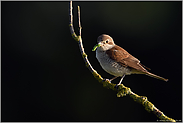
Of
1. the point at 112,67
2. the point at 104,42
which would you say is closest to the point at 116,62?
the point at 112,67

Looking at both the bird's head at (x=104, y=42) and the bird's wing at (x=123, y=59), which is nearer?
the bird's wing at (x=123, y=59)

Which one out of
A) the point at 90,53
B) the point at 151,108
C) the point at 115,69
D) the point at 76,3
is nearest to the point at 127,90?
the point at 151,108

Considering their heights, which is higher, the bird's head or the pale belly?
the bird's head

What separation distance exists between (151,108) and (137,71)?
108 cm

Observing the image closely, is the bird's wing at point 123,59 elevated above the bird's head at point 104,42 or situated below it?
below

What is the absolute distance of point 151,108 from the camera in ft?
6.18

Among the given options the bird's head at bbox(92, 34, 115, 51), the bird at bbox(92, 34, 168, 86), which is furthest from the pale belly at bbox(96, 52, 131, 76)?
the bird's head at bbox(92, 34, 115, 51)

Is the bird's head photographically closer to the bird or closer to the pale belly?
the bird

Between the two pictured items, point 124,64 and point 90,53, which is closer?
point 124,64

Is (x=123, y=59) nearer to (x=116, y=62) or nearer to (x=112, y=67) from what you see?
(x=116, y=62)

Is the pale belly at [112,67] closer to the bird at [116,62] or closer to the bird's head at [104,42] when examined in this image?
the bird at [116,62]

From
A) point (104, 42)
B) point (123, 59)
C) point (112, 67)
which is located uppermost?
point (104, 42)

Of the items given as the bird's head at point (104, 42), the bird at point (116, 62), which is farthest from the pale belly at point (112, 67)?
the bird's head at point (104, 42)

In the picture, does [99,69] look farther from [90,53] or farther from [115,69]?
[115,69]
